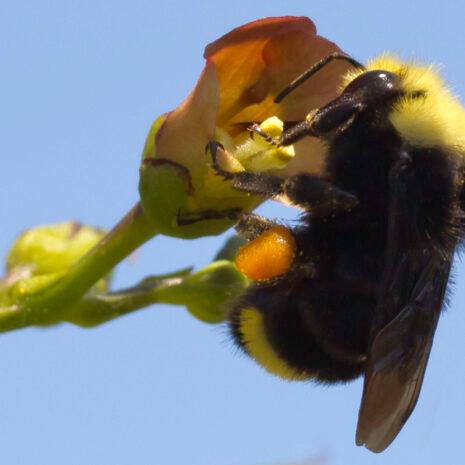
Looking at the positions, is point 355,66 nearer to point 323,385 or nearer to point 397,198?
point 397,198

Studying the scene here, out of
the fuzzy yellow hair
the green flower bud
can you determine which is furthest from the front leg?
the green flower bud

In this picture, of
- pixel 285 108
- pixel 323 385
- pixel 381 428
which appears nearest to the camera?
pixel 381 428

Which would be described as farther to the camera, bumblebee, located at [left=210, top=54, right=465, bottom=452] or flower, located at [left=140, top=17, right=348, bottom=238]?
flower, located at [left=140, top=17, right=348, bottom=238]

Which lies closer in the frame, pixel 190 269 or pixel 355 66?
pixel 355 66

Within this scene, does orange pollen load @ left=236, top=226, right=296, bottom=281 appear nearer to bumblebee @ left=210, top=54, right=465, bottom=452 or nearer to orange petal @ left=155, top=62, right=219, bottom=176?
bumblebee @ left=210, top=54, right=465, bottom=452

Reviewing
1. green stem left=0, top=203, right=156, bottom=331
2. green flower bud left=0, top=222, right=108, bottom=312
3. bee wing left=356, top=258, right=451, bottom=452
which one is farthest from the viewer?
green flower bud left=0, top=222, right=108, bottom=312

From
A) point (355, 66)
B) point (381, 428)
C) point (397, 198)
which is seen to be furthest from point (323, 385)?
point (355, 66)
